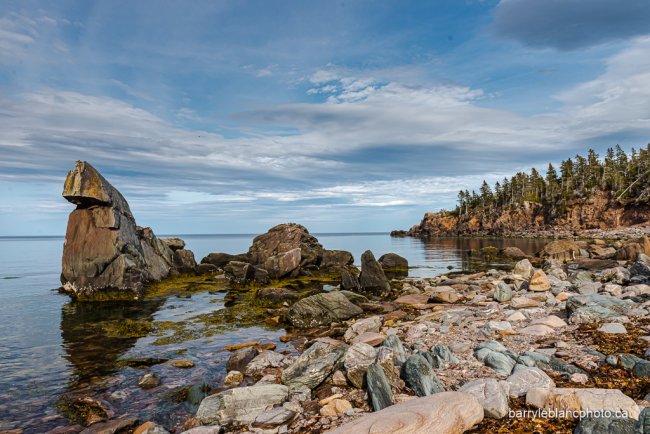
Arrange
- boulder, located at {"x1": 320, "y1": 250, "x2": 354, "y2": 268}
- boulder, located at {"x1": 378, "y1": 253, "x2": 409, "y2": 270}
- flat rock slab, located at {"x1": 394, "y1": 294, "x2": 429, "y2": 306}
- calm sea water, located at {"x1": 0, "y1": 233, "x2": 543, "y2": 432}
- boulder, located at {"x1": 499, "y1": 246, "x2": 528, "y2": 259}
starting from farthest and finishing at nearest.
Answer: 1. boulder, located at {"x1": 499, "y1": 246, "x2": 528, "y2": 259}
2. boulder, located at {"x1": 320, "y1": 250, "x2": 354, "y2": 268}
3. boulder, located at {"x1": 378, "y1": 253, "x2": 409, "y2": 270}
4. flat rock slab, located at {"x1": 394, "y1": 294, "x2": 429, "y2": 306}
5. calm sea water, located at {"x1": 0, "y1": 233, "x2": 543, "y2": 432}

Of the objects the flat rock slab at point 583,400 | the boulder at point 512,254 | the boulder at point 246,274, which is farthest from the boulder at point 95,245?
the boulder at point 512,254

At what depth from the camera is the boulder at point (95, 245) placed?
Answer: 92.4ft

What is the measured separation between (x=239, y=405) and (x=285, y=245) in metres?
33.4

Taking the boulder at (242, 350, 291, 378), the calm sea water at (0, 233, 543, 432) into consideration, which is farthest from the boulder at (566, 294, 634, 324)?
the calm sea water at (0, 233, 543, 432)

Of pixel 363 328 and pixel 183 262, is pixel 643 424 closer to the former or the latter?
pixel 363 328

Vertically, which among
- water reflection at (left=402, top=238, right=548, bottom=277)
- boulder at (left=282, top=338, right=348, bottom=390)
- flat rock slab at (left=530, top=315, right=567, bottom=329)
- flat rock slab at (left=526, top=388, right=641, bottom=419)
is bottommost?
water reflection at (left=402, top=238, right=548, bottom=277)

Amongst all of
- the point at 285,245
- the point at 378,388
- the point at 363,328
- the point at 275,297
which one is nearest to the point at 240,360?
the point at 363,328

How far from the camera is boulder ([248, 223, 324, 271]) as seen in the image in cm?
4181

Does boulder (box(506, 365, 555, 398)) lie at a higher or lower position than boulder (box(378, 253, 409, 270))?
higher

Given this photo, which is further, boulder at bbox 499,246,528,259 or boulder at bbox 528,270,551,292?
boulder at bbox 499,246,528,259

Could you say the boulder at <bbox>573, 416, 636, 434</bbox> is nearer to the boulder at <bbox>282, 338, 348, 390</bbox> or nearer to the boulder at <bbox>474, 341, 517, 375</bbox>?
the boulder at <bbox>474, 341, 517, 375</bbox>

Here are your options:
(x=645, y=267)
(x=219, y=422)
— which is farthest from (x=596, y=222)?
(x=219, y=422)

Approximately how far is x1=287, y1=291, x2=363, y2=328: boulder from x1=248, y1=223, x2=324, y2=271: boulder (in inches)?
804

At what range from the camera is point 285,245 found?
4141 cm
